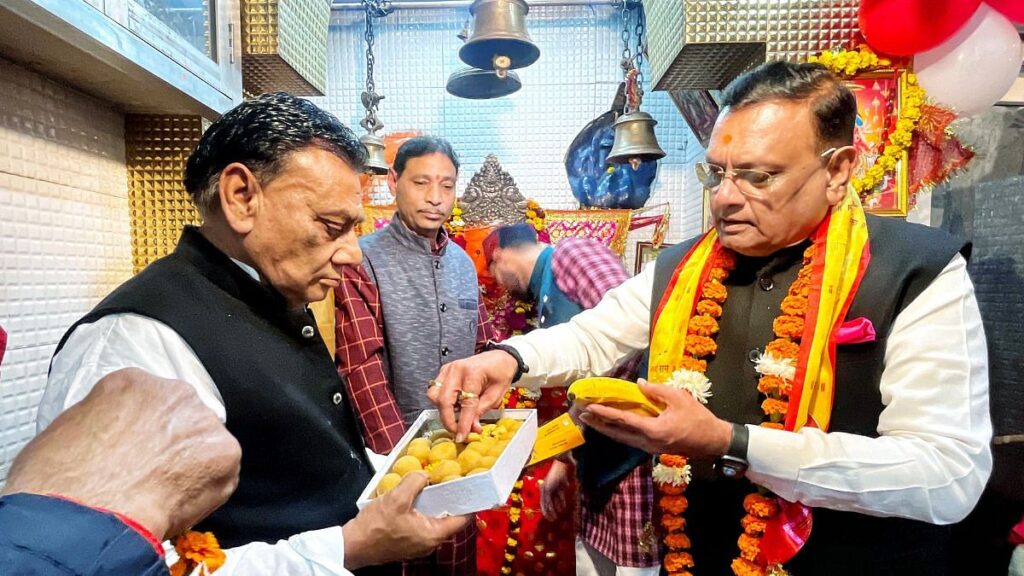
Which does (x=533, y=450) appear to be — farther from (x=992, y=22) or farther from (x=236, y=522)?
(x=992, y=22)

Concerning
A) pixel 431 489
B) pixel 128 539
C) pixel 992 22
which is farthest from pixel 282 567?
pixel 992 22

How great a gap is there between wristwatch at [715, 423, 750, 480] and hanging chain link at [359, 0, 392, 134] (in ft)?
14.2

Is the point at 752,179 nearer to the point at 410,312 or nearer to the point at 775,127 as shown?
the point at 775,127

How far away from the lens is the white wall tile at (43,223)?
1639mm

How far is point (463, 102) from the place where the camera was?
18.3 ft

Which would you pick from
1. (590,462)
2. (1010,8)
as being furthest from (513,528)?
(1010,8)

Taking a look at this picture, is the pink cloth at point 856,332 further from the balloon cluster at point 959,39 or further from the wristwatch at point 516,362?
the balloon cluster at point 959,39

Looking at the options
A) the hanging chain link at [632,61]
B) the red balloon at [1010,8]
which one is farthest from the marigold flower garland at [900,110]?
the hanging chain link at [632,61]

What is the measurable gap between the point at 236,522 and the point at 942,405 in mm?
1529

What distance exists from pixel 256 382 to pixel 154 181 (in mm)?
1586

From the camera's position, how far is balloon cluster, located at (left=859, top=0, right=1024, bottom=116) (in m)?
2.29

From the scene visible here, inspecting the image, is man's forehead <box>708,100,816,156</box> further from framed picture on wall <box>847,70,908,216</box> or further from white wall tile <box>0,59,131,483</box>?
white wall tile <box>0,59,131,483</box>

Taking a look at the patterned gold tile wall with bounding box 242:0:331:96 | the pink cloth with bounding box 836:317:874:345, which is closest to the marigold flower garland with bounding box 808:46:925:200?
the pink cloth with bounding box 836:317:874:345

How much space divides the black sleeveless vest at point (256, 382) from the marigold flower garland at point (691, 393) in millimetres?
868
